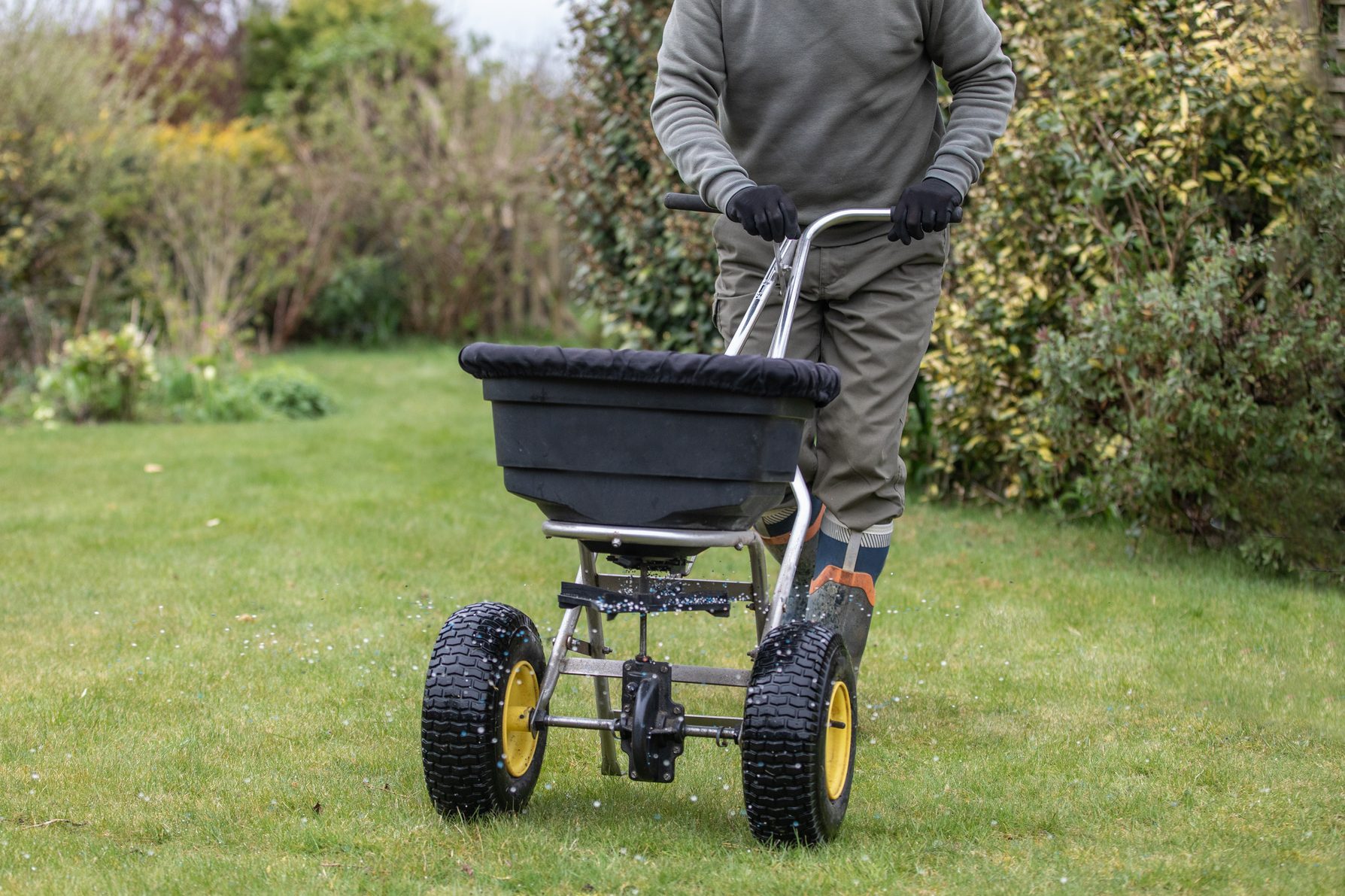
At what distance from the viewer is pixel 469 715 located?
8.05 ft

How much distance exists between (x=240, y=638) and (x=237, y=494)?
2532 millimetres

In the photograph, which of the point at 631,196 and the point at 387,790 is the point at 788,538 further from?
the point at 631,196

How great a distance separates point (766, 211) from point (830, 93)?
48cm

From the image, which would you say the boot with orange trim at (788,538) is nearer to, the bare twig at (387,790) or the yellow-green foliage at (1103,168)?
the bare twig at (387,790)

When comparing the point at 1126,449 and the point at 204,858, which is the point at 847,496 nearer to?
the point at 204,858

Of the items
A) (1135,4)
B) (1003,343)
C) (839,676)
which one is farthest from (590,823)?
(1135,4)

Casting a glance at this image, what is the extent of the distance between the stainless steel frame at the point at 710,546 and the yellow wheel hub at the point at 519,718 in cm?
3

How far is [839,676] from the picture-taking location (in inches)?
100

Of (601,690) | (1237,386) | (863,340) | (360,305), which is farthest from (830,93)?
(360,305)

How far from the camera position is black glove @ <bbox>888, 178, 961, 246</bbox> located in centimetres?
271

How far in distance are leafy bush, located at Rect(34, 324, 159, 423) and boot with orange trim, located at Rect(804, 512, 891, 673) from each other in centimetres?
677

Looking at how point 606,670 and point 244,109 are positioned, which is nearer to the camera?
point 606,670

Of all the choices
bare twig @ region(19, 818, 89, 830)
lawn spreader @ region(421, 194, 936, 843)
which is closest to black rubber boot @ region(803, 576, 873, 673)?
lawn spreader @ region(421, 194, 936, 843)

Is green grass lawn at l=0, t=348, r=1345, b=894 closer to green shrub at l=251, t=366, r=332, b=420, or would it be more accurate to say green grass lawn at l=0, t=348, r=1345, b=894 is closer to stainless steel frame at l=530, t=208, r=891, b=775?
stainless steel frame at l=530, t=208, r=891, b=775
